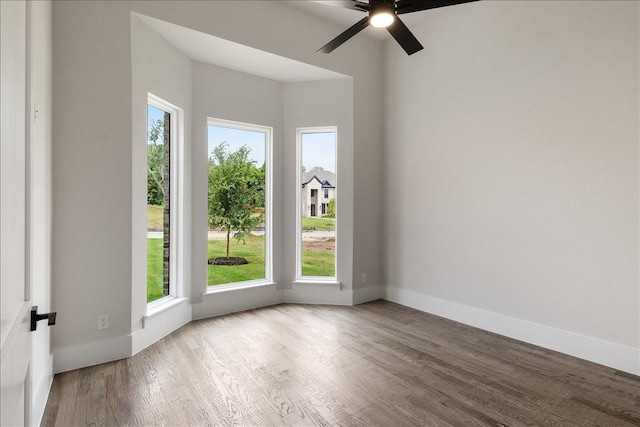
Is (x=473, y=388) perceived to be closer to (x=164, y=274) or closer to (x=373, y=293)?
(x=373, y=293)

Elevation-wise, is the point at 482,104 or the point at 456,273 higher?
the point at 482,104

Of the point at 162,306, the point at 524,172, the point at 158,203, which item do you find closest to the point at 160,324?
the point at 162,306

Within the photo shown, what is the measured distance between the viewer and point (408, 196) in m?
4.43

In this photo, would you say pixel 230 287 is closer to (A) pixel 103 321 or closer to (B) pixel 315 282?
(B) pixel 315 282

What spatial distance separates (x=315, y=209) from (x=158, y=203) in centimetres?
195

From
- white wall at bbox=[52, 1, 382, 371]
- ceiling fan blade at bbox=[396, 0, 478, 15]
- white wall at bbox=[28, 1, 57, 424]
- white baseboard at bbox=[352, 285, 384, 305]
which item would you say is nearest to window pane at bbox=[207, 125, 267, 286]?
white wall at bbox=[52, 1, 382, 371]

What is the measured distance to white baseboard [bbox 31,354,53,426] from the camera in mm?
1977

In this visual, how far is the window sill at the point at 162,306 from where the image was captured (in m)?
3.20

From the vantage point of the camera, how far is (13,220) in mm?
859

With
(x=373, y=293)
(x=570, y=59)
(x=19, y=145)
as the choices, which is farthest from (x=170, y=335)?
(x=570, y=59)

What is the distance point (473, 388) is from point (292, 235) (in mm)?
2724

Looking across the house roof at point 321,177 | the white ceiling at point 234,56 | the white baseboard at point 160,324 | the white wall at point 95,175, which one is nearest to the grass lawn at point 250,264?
the white baseboard at point 160,324

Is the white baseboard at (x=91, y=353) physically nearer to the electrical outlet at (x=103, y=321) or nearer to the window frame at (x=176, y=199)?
the electrical outlet at (x=103, y=321)

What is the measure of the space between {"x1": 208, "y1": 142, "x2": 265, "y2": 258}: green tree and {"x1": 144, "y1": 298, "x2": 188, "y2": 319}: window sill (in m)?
0.94
